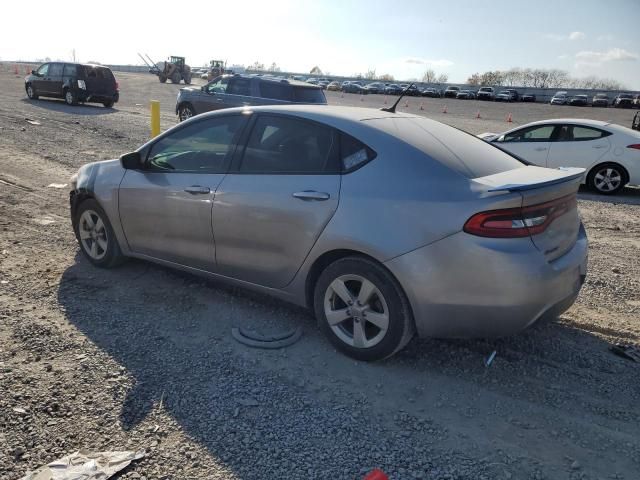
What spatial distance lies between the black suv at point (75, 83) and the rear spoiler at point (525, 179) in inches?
855

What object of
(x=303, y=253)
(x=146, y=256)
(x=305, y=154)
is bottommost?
(x=146, y=256)

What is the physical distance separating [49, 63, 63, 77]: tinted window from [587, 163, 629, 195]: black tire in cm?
2054

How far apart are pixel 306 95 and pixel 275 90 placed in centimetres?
96

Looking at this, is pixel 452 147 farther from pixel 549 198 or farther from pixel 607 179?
pixel 607 179

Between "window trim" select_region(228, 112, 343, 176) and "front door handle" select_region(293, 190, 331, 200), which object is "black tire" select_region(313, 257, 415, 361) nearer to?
"front door handle" select_region(293, 190, 331, 200)

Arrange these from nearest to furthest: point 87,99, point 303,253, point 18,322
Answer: point 303,253
point 18,322
point 87,99

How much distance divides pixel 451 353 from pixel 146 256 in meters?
2.72

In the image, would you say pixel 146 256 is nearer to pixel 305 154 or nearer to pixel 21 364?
pixel 21 364

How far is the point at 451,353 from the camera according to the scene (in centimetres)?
379

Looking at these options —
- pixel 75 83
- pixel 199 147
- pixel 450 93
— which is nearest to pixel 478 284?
pixel 199 147

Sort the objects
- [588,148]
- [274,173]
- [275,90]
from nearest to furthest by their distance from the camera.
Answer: [274,173] → [588,148] → [275,90]

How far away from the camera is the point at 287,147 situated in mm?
3928

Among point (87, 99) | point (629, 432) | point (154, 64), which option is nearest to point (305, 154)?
point (629, 432)

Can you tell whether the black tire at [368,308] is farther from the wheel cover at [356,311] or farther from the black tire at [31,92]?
the black tire at [31,92]
